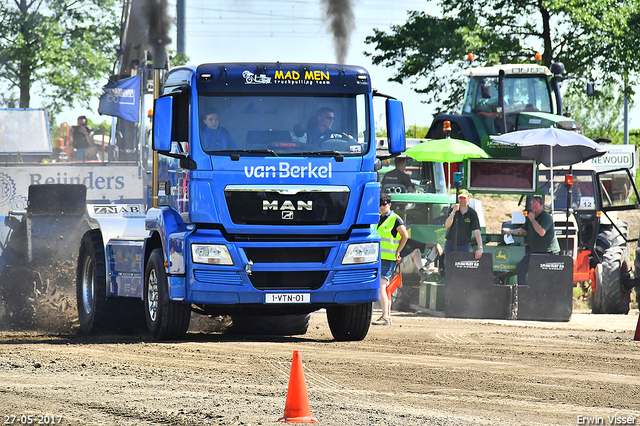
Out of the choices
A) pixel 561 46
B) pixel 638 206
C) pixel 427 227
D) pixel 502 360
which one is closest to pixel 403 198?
pixel 427 227

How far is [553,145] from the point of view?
16.4 meters

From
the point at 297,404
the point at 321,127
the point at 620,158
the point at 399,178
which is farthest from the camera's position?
the point at 620,158

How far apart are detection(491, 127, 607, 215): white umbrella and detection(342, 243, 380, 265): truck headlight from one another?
6.70m

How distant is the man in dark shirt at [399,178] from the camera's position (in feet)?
59.5

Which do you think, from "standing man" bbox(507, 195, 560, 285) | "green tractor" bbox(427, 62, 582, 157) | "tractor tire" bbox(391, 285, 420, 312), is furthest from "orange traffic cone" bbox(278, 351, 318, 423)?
"green tractor" bbox(427, 62, 582, 157)

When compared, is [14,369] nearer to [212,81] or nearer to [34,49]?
[212,81]

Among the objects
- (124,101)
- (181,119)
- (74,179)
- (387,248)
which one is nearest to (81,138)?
(124,101)

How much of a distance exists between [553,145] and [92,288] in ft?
27.2

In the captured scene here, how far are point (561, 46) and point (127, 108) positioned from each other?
15.9 metres

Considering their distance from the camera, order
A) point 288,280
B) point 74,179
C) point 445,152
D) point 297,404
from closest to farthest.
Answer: point 297,404 < point 288,280 < point 74,179 < point 445,152

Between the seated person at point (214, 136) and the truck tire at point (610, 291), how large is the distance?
370 inches

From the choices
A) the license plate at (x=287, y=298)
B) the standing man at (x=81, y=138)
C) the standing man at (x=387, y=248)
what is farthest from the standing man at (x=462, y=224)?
the standing man at (x=81, y=138)

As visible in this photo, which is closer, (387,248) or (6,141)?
(387,248)

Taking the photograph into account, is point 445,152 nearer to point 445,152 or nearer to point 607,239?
point 445,152
